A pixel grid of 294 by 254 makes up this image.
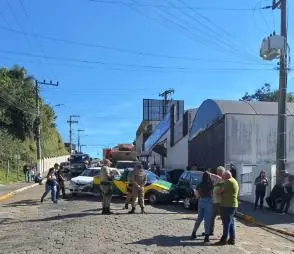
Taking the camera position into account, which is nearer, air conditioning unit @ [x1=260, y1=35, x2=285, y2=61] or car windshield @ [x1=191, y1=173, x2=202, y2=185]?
air conditioning unit @ [x1=260, y1=35, x2=285, y2=61]

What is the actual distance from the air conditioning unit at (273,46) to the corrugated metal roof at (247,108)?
36.8 ft

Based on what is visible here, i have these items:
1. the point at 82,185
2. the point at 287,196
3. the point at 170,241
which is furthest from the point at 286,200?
the point at 82,185

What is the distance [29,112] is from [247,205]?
142 ft

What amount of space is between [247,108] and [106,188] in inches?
715

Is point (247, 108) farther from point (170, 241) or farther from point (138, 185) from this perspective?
point (170, 241)

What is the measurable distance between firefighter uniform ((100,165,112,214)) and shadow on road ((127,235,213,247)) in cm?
486

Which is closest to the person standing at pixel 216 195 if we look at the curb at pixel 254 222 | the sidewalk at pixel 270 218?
the curb at pixel 254 222

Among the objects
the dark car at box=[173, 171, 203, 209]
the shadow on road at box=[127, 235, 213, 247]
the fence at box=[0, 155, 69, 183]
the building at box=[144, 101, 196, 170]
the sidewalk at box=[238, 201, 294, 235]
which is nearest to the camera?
the shadow on road at box=[127, 235, 213, 247]

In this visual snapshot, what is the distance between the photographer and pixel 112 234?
42.7 ft

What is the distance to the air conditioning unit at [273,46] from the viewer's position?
68.6 feet

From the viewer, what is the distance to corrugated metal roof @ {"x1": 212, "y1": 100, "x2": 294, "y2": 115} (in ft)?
109

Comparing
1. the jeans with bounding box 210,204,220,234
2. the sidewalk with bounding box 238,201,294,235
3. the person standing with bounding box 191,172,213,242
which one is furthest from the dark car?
the person standing with bounding box 191,172,213,242

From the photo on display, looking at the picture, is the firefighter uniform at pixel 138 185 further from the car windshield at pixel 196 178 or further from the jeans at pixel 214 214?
the jeans at pixel 214 214

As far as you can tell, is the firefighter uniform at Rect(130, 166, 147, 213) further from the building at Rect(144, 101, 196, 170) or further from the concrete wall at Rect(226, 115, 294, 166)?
the building at Rect(144, 101, 196, 170)
